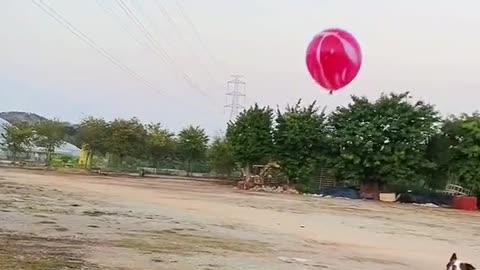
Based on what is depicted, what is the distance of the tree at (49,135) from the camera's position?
4775 cm

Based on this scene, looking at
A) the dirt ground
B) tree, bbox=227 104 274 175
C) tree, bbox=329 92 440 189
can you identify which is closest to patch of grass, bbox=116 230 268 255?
the dirt ground

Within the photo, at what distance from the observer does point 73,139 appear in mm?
54625

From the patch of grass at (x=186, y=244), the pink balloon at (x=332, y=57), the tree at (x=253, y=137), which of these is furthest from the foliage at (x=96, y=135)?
the pink balloon at (x=332, y=57)

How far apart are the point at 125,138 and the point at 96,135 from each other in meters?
2.12

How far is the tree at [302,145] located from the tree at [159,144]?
49.7 ft

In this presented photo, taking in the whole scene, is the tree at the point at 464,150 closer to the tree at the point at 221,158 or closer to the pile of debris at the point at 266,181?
the pile of debris at the point at 266,181

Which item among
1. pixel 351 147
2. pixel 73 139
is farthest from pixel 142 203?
pixel 73 139

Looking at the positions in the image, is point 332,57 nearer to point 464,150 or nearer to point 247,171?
point 464,150

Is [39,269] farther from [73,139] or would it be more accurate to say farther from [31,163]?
[73,139]

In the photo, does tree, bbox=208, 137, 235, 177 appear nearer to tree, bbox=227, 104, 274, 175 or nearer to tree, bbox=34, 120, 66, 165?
tree, bbox=227, 104, 274, 175

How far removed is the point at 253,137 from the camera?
3531 centimetres

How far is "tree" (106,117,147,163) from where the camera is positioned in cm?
4497

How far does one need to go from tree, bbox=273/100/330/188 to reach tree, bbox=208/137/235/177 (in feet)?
20.1

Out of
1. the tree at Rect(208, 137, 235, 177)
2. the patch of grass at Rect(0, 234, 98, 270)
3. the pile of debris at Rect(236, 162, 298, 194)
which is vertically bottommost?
the patch of grass at Rect(0, 234, 98, 270)
